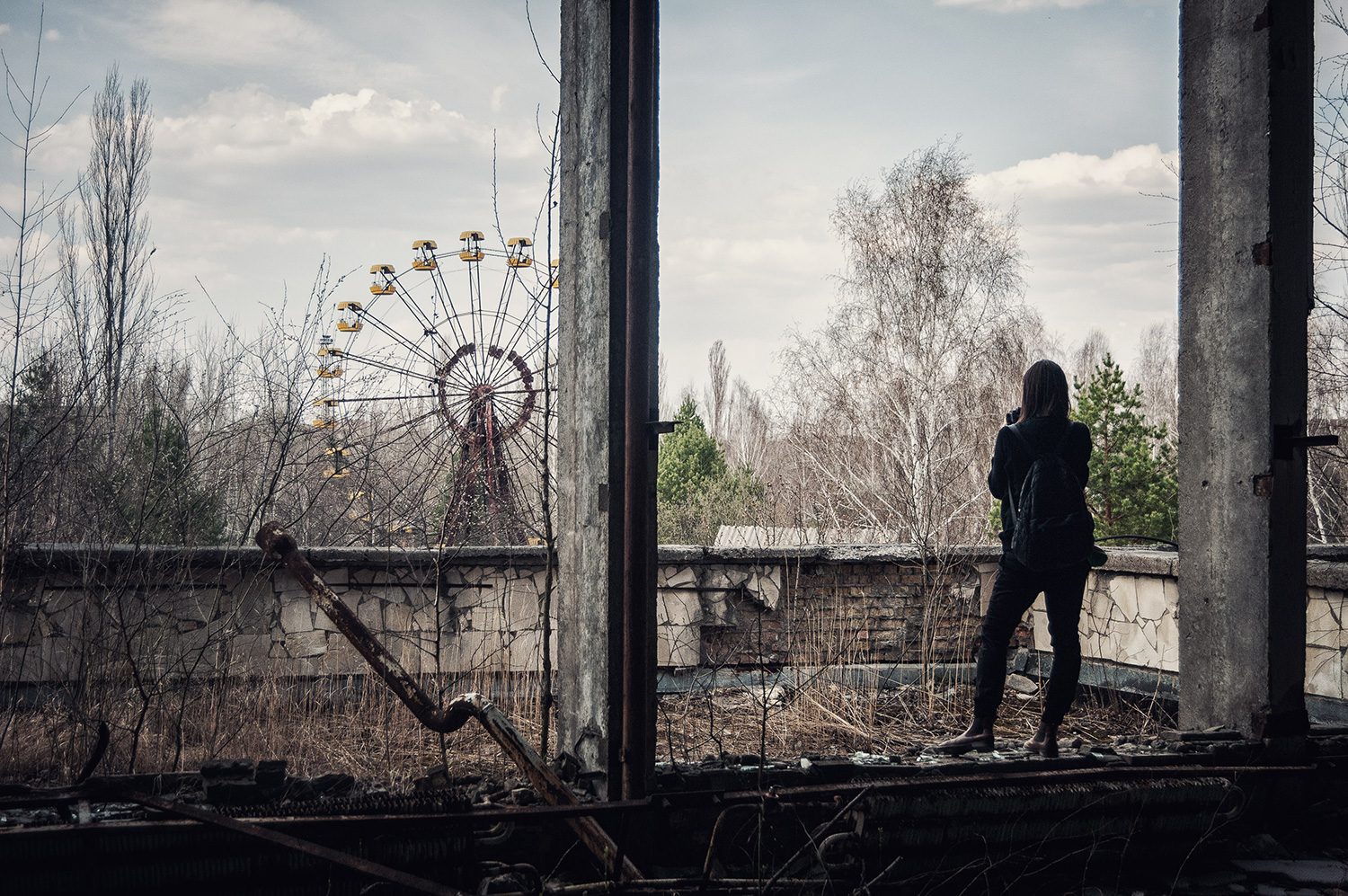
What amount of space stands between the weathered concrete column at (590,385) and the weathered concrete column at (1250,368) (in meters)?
2.80

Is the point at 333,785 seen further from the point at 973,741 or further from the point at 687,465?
the point at 687,465

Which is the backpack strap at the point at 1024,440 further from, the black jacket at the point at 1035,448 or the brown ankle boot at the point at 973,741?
the brown ankle boot at the point at 973,741

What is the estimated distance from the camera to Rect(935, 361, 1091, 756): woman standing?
12.0 ft

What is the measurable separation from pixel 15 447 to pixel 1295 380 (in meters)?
6.65

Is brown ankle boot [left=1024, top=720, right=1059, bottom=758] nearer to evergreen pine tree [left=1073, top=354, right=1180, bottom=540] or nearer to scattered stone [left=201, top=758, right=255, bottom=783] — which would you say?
scattered stone [left=201, top=758, right=255, bottom=783]

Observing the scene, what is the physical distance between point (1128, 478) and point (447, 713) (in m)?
9.83

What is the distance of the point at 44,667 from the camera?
4.99 metres

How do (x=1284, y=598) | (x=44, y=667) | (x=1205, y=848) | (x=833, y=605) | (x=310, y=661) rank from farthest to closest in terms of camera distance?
(x=833, y=605)
(x=310, y=661)
(x=44, y=667)
(x=1284, y=598)
(x=1205, y=848)

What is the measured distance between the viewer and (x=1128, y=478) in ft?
33.1

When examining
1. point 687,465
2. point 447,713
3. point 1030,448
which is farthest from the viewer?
point 687,465

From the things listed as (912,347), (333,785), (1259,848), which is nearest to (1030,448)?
(1259,848)

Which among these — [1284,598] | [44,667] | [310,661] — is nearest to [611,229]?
[1284,598]

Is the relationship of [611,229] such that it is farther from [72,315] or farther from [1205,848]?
[72,315]

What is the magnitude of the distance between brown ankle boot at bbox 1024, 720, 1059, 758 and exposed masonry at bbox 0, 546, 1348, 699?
136cm
